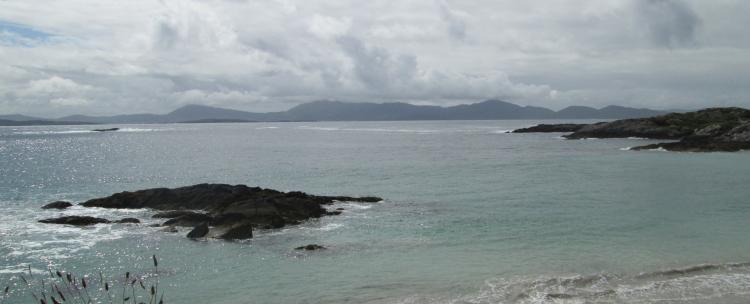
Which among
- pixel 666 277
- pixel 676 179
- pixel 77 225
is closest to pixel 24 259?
pixel 77 225

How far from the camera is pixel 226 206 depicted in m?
37.7

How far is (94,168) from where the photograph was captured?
261 feet

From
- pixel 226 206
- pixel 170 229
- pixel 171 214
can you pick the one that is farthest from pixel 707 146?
pixel 170 229

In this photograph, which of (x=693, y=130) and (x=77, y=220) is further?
(x=693, y=130)

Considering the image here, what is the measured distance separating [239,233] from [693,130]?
114693mm

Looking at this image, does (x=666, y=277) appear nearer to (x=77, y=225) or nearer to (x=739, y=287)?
(x=739, y=287)

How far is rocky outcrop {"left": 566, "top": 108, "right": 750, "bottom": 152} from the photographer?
8538cm

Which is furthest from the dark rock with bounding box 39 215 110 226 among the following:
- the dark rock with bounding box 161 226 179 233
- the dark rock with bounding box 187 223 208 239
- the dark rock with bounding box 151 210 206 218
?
the dark rock with bounding box 187 223 208 239

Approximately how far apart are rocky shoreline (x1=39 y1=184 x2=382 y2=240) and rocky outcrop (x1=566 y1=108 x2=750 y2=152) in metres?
65.0

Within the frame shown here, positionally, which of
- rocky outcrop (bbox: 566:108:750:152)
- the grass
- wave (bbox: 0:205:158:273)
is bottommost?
wave (bbox: 0:205:158:273)

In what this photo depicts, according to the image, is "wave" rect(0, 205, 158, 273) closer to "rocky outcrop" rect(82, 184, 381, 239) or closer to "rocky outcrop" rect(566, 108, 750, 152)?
"rocky outcrop" rect(82, 184, 381, 239)

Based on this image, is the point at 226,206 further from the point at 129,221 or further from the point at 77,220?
the point at 77,220

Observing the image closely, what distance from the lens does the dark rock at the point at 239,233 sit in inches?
1193

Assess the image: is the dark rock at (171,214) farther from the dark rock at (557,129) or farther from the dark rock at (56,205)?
the dark rock at (557,129)
